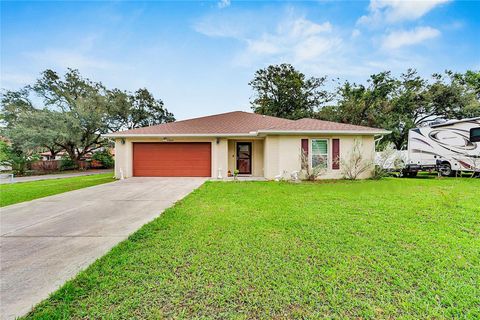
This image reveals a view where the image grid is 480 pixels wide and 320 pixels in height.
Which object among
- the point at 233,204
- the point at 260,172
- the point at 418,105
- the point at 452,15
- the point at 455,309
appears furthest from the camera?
the point at 418,105

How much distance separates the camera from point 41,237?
3.61 metres

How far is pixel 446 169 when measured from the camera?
11.6 metres

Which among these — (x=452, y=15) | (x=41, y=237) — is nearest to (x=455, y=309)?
(x=41, y=237)

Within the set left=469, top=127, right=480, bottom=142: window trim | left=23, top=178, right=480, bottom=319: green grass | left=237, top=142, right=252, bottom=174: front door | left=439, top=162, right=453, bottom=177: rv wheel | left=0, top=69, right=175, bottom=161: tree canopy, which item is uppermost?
left=0, top=69, right=175, bottom=161: tree canopy

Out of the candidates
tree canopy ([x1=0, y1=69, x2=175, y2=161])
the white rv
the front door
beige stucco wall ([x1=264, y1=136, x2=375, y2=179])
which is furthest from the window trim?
tree canopy ([x1=0, y1=69, x2=175, y2=161])

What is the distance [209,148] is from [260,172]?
10.9 ft

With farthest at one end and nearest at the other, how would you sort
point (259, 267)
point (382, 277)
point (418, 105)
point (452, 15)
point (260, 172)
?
point (418, 105) → point (260, 172) → point (452, 15) → point (259, 267) → point (382, 277)

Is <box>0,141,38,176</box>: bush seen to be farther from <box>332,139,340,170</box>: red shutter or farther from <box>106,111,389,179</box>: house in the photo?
<box>332,139,340,170</box>: red shutter

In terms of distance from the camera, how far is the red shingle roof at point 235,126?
1073cm

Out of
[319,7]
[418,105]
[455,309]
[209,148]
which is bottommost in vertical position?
[455,309]

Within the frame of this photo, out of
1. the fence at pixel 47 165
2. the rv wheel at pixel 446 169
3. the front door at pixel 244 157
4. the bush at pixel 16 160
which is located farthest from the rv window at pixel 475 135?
the fence at pixel 47 165

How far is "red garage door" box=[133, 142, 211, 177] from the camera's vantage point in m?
12.3

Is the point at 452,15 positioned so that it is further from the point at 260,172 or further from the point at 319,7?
the point at 260,172

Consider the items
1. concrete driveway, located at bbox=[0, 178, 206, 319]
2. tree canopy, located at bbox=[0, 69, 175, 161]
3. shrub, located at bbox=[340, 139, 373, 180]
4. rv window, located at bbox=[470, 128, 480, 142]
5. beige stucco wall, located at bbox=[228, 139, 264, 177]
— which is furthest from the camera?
tree canopy, located at bbox=[0, 69, 175, 161]
